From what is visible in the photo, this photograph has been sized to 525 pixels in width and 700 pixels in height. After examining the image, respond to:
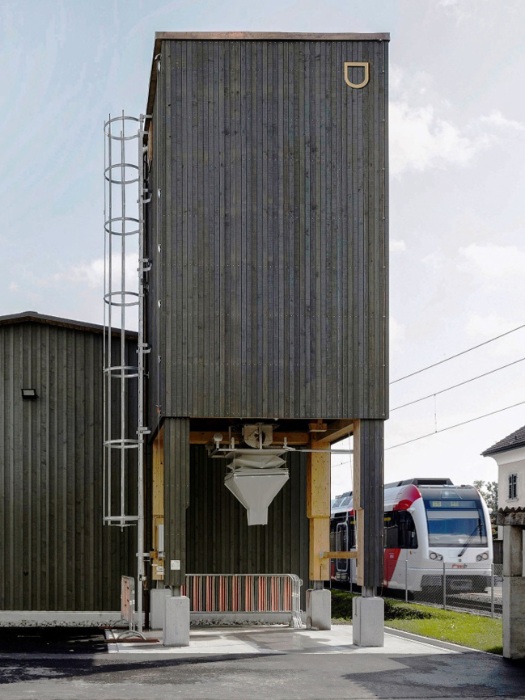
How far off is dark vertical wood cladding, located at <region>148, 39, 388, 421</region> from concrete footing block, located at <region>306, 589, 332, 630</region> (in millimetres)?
5780

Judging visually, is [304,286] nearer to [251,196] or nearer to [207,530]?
[251,196]

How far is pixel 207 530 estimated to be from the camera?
94.1 ft

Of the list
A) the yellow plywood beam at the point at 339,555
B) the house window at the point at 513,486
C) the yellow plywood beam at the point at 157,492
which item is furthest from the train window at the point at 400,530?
the house window at the point at 513,486

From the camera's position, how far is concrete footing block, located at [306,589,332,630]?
26156mm

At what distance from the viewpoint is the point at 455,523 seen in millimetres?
37156

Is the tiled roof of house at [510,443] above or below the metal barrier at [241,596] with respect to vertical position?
above

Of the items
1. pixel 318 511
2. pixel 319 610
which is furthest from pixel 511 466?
pixel 319 610

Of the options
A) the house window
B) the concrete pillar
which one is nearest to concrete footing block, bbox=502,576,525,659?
the concrete pillar

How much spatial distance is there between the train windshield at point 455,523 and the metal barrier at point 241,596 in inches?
387

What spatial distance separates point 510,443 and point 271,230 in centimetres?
4525

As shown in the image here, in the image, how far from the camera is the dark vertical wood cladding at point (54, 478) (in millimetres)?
27750

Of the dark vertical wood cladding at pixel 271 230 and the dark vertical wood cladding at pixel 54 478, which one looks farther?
the dark vertical wood cladding at pixel 54 478

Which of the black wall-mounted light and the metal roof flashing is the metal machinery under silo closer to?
the metal roof flashing

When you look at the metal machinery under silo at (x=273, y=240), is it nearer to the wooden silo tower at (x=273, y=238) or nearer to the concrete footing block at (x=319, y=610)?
the wooden silo tower at (x=273, y=238)
